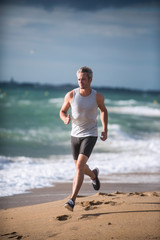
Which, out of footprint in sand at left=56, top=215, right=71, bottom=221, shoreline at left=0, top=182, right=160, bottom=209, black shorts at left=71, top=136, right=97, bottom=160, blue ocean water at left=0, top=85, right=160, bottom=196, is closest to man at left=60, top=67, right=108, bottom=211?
black shorts at left=71, top=136, right=97, bottom=160

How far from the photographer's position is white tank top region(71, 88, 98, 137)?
4434 mm

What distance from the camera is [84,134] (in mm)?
4539

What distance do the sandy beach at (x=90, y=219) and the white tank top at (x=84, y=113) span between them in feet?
3.18

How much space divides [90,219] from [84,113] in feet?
4.09

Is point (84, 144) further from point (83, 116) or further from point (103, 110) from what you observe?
point (103, 110)

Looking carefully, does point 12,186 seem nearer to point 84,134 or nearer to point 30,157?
point 84,134

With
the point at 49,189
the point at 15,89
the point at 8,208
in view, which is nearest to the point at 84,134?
the point at 8,208

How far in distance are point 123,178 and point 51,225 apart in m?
3.92

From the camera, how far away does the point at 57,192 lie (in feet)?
21.1

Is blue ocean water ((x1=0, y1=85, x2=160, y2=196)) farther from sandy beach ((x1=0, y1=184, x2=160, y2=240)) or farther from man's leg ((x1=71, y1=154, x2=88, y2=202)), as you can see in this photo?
man's leg ((x1=71, y1=154, x2=88, y2=202))

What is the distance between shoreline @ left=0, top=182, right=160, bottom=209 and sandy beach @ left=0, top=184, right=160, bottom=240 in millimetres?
410

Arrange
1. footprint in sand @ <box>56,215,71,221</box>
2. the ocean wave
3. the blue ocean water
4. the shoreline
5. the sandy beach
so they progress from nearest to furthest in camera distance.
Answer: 1. the sandy beach
2. footprint in sand @ <box>56,215,71,221</box>
3. the shoreline
4. the blue ocean water
5. the ocean wave

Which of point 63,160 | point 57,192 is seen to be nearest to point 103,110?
point 57,192

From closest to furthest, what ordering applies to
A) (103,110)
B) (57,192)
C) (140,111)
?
1. (103,110)
2. (57,192)
3. (140,111)
